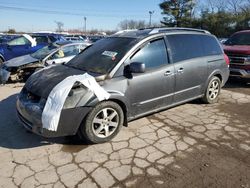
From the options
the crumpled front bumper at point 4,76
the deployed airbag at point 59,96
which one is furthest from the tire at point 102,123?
the crumpled front bumper at point 4,76

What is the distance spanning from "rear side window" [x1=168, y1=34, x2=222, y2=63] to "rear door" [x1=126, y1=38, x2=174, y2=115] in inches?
11.8

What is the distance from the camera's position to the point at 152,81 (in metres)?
4.47

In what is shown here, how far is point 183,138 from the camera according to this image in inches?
167

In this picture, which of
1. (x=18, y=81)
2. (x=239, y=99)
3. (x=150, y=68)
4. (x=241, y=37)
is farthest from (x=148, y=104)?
(x=241, y=37)

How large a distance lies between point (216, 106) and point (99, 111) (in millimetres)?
3303

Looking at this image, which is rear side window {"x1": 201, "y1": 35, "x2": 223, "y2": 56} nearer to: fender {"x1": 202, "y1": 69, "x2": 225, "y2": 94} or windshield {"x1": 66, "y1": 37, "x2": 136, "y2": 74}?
fender {"x1": 202, "y1": 69, "x2": 225, "y2": 94}

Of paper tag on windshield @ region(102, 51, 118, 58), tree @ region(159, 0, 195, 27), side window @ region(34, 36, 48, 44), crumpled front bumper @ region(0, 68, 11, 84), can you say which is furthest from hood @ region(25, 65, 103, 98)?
tree @ region(159, 0, 195, 27)

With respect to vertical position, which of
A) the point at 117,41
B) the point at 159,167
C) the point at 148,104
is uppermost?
the point at 117,41

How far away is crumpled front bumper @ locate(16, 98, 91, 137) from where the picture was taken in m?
3.56

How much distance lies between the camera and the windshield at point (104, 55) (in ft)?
13.8

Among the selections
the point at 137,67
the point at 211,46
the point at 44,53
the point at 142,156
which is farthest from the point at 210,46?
the point at 44,53

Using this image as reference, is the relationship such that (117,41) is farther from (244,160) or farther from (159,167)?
(244,160)

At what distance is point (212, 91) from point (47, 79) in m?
3.86

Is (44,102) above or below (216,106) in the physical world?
above
